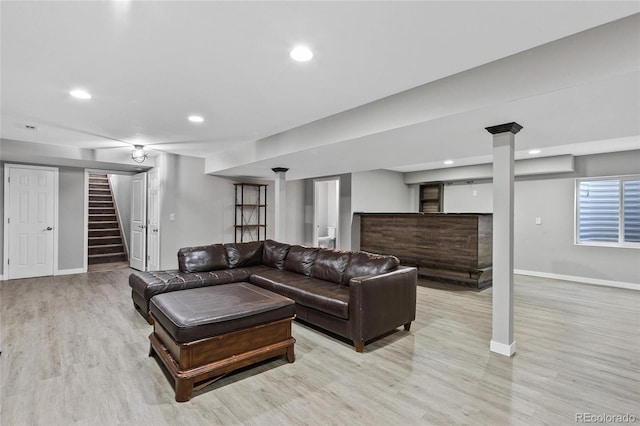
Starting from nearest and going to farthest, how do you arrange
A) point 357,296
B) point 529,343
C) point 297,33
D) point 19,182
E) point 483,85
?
point 297,33 < point 483,85 < point 357,296 < point 529,343 < point 19,182

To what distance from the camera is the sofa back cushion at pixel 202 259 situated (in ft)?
14.2

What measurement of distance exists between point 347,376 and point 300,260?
2026 millimetres

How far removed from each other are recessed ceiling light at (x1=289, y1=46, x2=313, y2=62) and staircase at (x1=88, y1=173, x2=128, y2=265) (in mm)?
7579

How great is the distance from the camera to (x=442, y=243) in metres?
5.90

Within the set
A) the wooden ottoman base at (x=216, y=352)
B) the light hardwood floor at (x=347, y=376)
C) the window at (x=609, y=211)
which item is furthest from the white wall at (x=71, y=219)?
the window at (x=609, y=211)

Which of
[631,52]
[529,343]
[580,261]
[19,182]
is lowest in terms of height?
[529,343]

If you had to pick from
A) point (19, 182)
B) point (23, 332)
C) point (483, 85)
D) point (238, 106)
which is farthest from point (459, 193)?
point (19, 182)

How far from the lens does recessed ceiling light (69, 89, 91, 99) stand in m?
2.95

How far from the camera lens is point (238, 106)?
131 inches

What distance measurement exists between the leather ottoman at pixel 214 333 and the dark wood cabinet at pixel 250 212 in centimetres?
451

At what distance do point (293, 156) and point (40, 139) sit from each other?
397cm

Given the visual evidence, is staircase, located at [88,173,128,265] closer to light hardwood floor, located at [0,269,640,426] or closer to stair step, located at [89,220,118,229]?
stair step, located at [89,220,118,229]

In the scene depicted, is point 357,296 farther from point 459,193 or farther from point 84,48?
point 459,193

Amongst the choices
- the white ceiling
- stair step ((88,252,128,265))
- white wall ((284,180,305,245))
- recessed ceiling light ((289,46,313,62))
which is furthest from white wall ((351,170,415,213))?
stair step ((88,252,128,265))
